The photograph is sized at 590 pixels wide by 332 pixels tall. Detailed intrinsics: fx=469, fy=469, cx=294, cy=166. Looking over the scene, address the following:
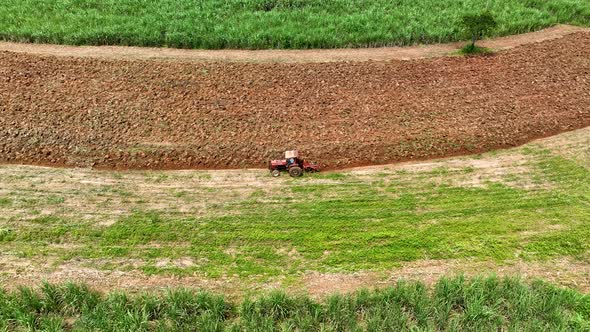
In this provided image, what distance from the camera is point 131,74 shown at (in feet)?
71.5

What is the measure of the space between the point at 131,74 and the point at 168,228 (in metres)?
10.7

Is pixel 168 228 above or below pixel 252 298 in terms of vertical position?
above

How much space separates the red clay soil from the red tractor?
819 millimetres

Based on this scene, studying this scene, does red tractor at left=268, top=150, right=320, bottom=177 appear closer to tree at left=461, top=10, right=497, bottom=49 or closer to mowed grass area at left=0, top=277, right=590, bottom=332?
mowed grass area at left=0, top=277, right=590, bottom=332

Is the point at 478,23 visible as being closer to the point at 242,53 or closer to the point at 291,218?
the point at 242,53

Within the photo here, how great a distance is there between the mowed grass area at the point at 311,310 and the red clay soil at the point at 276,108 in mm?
6023

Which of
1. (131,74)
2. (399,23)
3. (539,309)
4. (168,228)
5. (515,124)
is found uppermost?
A: (399,23)

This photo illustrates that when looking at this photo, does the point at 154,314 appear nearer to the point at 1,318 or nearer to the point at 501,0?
the point at 1,318

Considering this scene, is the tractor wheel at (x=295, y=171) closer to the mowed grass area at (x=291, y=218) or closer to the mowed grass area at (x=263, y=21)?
the mowed grass area at (x=291, y=218)


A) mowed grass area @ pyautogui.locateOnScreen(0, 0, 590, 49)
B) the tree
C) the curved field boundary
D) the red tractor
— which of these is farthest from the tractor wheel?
the tree

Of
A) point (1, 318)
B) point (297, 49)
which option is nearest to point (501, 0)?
point (297, 49)

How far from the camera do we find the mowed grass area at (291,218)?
13.1 meters

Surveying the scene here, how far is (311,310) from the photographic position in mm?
11625

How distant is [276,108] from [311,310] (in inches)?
394
